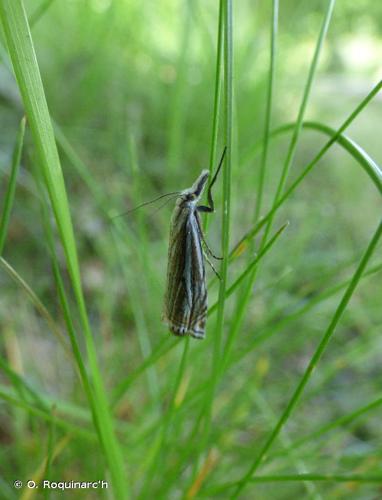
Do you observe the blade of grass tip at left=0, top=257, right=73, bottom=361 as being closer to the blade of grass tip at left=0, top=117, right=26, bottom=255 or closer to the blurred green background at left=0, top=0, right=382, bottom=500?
the blade of grass tip at left=0, top=117, right=26, bottom=255

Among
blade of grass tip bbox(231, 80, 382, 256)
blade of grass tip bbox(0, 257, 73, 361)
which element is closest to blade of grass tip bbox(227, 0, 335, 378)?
blade of grass tip bbox(231, 80, 382, 256)

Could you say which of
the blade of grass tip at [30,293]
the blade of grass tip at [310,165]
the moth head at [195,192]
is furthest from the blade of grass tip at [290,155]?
the blade of grass tip at [30,293]

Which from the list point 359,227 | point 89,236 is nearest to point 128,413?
point 89,236

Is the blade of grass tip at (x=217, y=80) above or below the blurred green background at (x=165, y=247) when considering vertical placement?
below

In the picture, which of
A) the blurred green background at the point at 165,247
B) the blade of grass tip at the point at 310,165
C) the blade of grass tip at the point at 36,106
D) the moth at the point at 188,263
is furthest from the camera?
the blurred green background at the point at 165,247

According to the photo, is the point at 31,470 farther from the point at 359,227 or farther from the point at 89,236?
the point at 359,227

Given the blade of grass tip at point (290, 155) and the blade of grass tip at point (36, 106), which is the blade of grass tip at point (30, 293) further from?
the blade of grass tip at point (290, 155)
